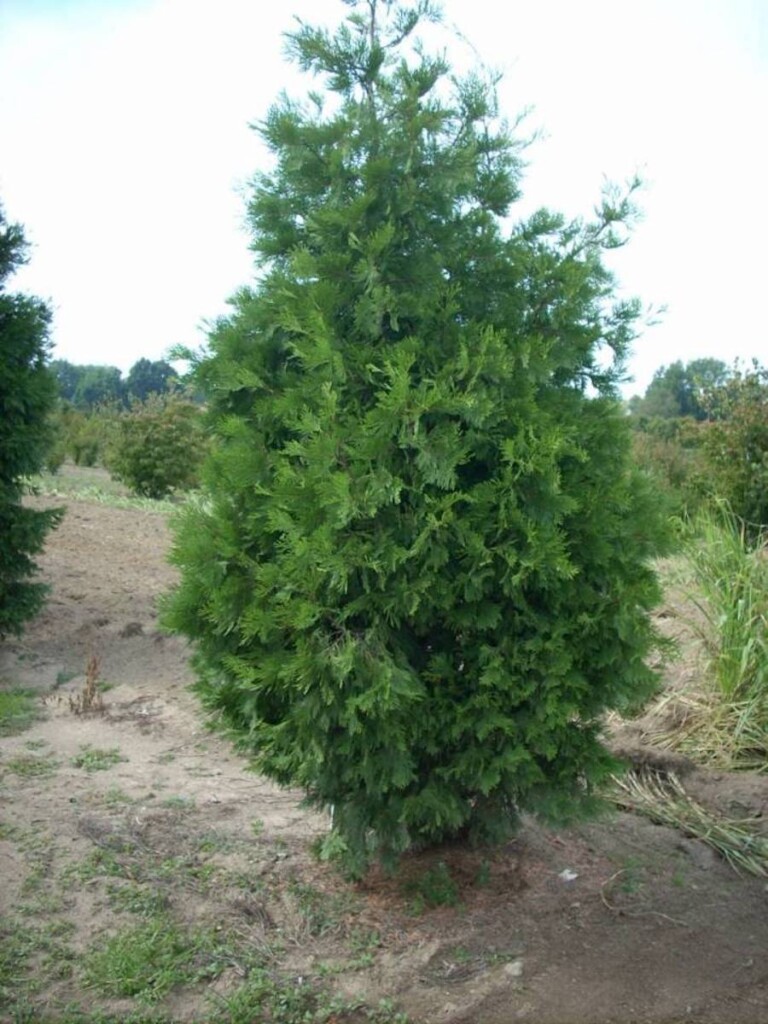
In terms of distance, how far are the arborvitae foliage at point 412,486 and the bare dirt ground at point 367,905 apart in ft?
1.12

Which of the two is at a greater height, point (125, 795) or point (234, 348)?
point (234, 348)

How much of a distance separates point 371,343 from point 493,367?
0.53 metres

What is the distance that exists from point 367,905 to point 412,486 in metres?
1.85

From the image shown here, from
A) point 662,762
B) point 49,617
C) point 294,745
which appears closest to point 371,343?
point 294,745

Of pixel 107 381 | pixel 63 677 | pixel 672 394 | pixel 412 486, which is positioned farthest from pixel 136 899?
pixel 107 381

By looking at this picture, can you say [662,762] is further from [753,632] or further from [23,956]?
[23,956]

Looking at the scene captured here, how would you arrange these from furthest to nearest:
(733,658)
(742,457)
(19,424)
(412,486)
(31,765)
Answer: (742,457)
(19,424)
(733,658)
(31,765)
(412,486)

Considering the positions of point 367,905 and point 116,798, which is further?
point 116,798

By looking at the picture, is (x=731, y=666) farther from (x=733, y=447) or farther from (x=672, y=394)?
(x=672, y=394)

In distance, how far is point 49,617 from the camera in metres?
9.41

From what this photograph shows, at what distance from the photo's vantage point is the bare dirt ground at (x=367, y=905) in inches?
143

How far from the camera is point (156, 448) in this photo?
813 inches

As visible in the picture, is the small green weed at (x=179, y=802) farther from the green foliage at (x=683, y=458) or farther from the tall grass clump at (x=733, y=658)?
the green foliage at (x=683, y=458)

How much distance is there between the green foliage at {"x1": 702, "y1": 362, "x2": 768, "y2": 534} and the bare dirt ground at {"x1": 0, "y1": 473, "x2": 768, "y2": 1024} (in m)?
6.80
